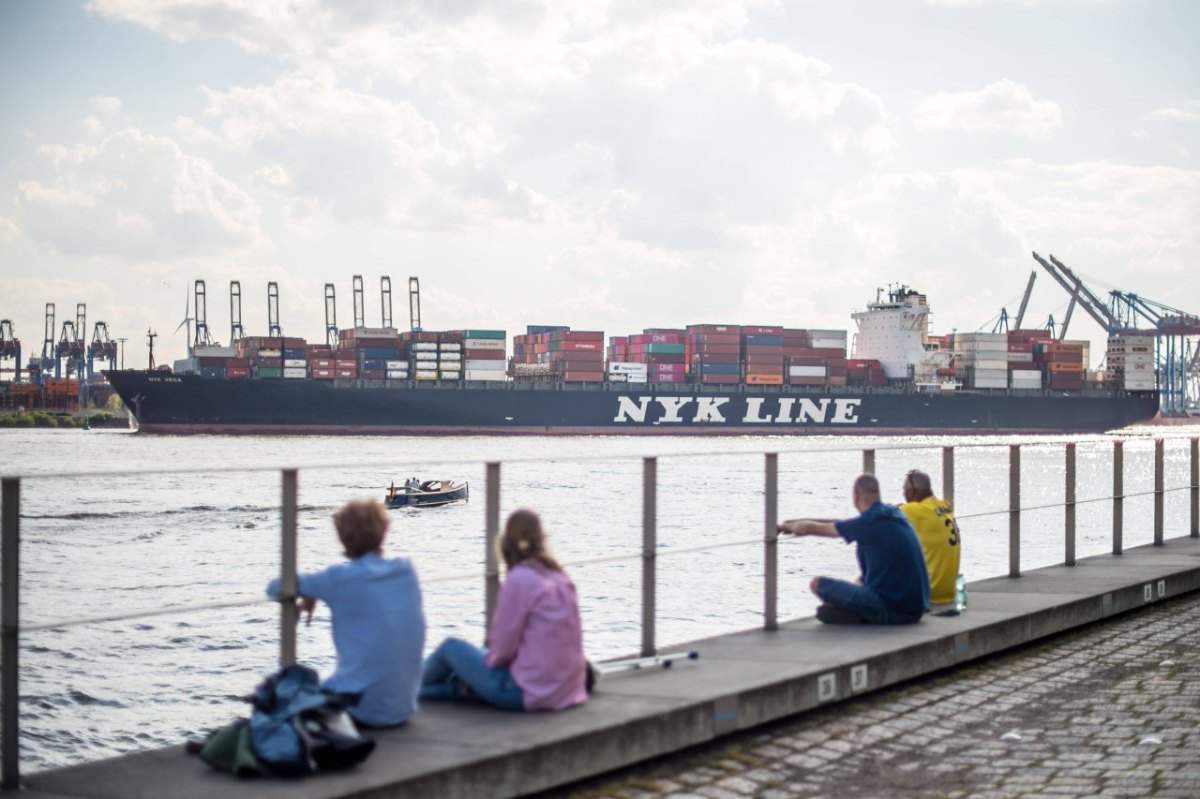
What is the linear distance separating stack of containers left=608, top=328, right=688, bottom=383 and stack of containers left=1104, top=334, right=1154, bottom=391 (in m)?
36.1

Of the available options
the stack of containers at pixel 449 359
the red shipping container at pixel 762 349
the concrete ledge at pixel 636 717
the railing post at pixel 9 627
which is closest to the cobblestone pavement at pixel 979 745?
the concrete ledge at pixel 636 717

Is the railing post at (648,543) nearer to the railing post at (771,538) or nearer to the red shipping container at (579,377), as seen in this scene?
the railing post at (771,538)

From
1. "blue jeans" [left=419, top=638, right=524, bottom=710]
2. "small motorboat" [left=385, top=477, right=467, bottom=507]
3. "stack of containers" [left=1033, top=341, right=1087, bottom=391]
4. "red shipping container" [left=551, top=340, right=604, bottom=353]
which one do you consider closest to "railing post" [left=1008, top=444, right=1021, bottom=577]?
"blue jeans" [left=419, top=638, right=524, bottom=710]

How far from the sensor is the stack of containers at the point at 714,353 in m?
89.7

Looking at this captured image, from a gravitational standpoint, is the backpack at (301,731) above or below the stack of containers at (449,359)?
below

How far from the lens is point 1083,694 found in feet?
21.5

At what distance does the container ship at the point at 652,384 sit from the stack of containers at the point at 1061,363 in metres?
0.11

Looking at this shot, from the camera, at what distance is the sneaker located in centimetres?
730

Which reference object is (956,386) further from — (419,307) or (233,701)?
(233,701)

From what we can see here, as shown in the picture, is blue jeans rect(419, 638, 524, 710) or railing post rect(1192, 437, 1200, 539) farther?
railing post rect(1192, 437, 1200, 539)

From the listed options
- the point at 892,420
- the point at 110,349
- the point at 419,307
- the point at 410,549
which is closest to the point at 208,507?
the point at 410,549

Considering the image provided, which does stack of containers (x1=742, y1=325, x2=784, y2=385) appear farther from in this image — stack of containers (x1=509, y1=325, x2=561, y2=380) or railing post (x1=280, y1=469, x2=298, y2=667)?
railing post (x1=280, y1=469, x2=298, y2=667)

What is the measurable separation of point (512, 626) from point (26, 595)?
701 inches

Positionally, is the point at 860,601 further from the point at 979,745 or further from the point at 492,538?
the point at 492,538
